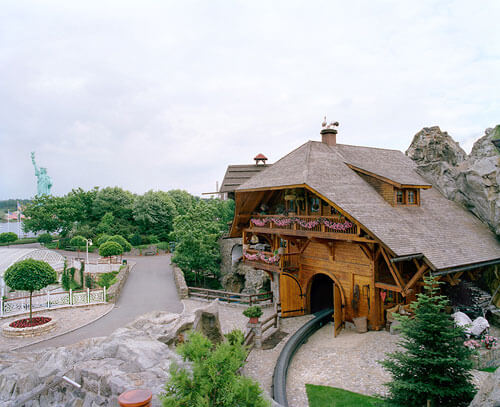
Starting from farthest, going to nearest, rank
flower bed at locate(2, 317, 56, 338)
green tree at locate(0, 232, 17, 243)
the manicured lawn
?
1. green tree at locate(0, 232, 17, 243)
2. flower bed at locate(2, 317, 56, 338)
3. the manicured lawn

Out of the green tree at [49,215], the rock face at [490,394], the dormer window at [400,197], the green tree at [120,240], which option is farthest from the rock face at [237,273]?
the green tree at [49,215]

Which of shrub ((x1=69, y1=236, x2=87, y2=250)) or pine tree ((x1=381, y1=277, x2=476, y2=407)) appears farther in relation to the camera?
shrub ((x1=69, y1=236, x2=87, y2=250))

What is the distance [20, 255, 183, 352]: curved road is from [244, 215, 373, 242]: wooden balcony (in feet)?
25.5

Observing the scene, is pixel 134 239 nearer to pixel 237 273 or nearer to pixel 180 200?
pixel 180 200

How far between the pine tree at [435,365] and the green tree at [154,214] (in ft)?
153

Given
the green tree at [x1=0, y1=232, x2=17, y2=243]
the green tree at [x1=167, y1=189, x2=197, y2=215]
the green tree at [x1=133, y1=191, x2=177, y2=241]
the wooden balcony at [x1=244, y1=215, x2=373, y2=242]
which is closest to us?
A: the wooden balcony at [x1=244, y1=215, x2=373, y2=242]

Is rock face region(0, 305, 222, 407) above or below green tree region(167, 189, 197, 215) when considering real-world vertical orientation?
below

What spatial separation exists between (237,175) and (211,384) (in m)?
23.9

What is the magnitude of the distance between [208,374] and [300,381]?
624 centimetres

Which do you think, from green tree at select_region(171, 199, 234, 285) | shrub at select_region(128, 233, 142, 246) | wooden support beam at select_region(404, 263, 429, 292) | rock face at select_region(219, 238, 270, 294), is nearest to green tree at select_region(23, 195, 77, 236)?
shrub at select_region(128, 233, 142, 246)

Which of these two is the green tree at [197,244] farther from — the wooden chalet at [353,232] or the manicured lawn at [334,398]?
the manicured lawn at [334,398]

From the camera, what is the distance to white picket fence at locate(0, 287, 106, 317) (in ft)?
64.3

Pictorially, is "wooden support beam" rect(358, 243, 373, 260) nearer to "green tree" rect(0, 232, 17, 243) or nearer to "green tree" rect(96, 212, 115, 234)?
"green tree" rect(96, 212, 115, 234)

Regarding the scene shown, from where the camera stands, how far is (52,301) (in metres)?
20.9
